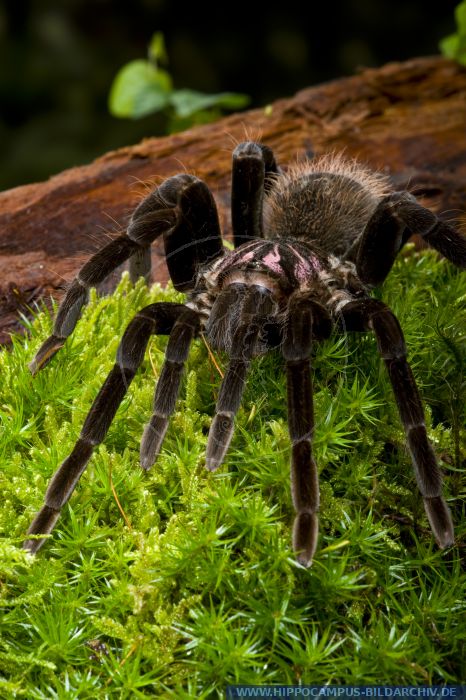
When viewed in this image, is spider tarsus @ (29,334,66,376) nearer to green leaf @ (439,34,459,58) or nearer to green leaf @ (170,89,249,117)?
green leaf @ (170,89,249,117)

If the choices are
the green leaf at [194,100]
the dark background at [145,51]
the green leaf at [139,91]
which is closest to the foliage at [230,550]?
the green leaf at [194,100]

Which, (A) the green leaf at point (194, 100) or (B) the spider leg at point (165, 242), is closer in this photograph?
(B) the spider leg at point (165, 242)

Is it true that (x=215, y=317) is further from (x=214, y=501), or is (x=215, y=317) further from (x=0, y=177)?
(x=0, y=177)

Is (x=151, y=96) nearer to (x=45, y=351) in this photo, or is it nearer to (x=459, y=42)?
(x=459, y=42)

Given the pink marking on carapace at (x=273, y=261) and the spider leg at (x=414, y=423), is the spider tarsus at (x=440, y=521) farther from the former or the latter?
the pink marking on carapace at (x=273, y=261)

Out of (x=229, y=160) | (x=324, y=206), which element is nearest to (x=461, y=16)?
(x=229, y=160)
